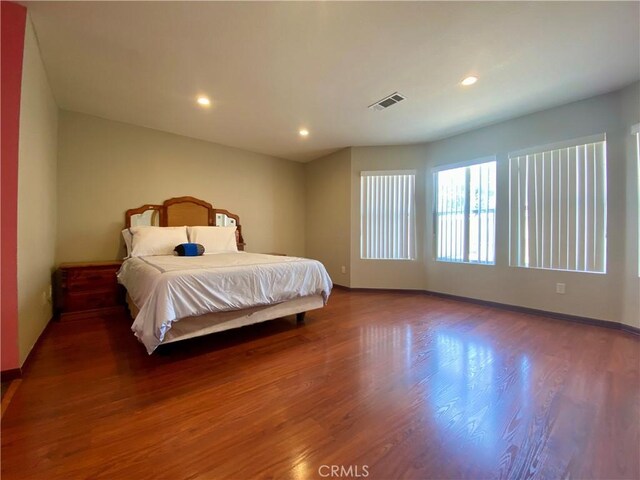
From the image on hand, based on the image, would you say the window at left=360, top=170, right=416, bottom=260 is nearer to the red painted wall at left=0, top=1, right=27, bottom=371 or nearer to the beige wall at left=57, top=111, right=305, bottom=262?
the beige wall at left=57, top=111, right=305, bottom=262

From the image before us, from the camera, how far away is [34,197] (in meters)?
2.07

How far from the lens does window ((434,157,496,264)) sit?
3.56m

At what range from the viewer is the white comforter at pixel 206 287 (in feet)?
5.93

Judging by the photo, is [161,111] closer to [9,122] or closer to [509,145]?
[9,122]

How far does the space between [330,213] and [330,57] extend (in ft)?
9.58

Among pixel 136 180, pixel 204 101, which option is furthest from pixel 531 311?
pixel 136 180

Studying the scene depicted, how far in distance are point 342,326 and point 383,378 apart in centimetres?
102

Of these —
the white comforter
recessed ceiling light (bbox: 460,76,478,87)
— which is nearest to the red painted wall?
the white comforter

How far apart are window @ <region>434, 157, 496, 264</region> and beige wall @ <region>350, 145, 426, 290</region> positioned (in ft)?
0.94

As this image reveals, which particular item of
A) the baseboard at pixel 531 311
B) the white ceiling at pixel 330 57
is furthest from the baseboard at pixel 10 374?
the baseboard at pixel 531 311

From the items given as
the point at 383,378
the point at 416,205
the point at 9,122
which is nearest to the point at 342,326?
the point at 383,378

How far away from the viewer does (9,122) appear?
1.62m

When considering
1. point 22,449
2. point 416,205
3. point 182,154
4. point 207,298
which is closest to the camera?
Answer: point 22,449

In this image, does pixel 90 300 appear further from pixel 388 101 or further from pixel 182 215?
pixel 388 101
